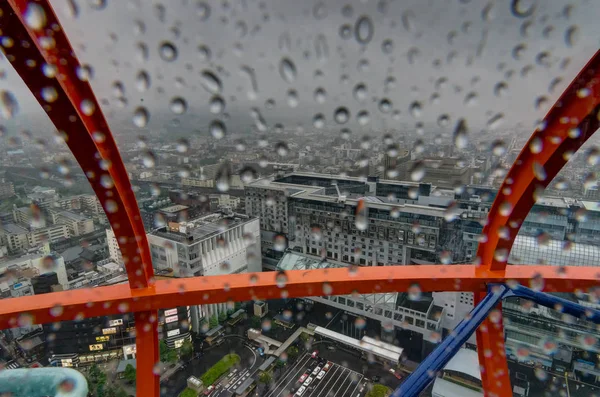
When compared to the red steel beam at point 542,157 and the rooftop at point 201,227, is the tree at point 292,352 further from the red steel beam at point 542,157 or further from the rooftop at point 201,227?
the red steel beam at point 542,157

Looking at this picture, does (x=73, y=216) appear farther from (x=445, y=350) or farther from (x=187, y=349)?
(x=445, y=350)

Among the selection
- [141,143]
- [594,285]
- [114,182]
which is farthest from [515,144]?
[141,143]

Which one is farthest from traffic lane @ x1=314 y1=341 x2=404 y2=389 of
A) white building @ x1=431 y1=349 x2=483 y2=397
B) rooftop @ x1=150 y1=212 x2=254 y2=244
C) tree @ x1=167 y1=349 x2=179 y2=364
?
rooftop @ x1=150 y1=212 x2=254 y2=244

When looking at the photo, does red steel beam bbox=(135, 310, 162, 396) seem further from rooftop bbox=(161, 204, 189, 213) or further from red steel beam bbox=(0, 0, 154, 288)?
rooftop bbox=(161, 204, 189, 213)

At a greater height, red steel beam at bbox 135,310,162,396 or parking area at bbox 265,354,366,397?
red steel beam at bbox 135,310,162,396

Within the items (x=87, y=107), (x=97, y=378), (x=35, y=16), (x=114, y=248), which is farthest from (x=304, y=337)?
(x=35, y=16)
